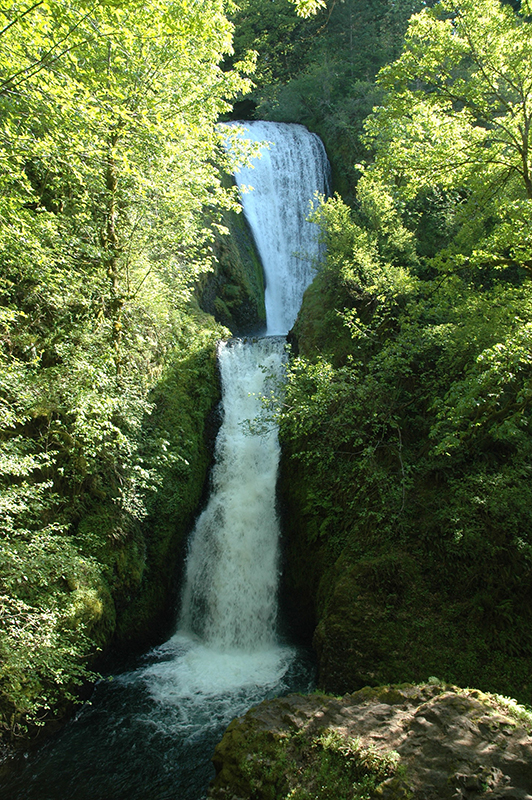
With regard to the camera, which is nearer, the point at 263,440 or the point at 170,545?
the point at 170,545

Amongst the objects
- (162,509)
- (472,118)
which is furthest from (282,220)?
(162,509)

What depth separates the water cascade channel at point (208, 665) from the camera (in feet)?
17.6

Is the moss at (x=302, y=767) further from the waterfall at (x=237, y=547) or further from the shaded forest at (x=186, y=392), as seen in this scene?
the waterfall at (x=237, y=547)

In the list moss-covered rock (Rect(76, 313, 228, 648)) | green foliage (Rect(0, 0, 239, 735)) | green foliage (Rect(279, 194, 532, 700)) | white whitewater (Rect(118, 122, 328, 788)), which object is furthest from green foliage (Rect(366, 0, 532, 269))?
moss-covered rock (Rect(76, 313, 228, 648))

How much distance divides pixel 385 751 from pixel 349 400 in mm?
5176

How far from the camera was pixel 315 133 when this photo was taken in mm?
21375

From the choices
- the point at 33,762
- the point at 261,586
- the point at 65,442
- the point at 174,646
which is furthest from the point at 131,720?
the point at 65,442

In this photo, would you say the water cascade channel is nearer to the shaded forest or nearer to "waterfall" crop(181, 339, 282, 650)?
"waterfall" crop(181, 339, 282, 650)

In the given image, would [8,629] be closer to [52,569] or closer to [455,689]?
[52,569]

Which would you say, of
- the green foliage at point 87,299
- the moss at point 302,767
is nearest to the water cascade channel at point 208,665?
the green foliage at point 87,299

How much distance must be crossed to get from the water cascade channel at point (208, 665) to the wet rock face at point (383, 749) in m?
2.13

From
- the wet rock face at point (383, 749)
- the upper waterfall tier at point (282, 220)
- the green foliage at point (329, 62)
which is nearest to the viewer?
the wet rock face at point (383, 749)

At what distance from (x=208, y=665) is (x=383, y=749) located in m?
4.98

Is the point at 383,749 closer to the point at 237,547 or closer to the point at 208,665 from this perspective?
the point at 208,665
